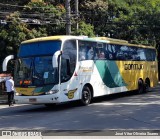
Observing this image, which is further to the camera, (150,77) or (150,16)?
(150,16)

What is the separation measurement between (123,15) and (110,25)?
1.89 m

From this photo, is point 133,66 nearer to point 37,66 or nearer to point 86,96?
point 86,96

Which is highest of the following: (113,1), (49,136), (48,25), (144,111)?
(113,1)

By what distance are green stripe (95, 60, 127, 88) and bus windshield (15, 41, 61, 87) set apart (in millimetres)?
3661

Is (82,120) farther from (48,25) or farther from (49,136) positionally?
(48,25)

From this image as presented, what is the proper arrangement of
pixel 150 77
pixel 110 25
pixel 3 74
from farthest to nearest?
1. pixel 110 25
2. pixel 3 74
3. pixel 150 77

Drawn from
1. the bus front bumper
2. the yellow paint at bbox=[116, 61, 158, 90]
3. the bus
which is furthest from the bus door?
the yellow paint at bbox=[116, 61, 158, 90]

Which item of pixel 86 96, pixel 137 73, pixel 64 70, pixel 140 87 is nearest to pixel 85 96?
pixel 86 96

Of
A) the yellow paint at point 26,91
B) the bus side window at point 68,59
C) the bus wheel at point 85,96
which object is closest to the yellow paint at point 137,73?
the bus wheel at point 85,96

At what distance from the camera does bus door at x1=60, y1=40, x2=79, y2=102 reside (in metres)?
16.0

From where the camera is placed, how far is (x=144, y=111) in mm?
14445

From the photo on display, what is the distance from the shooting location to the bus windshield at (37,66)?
1582cm

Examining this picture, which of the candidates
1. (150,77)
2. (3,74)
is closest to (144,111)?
(150,77)

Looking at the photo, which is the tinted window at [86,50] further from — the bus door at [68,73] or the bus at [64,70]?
the bus door at [68,73]
